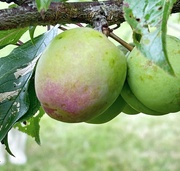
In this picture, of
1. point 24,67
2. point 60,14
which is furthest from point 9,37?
point 60,14

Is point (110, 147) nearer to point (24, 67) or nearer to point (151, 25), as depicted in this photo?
point (24, 67)

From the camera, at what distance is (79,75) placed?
2.83 ft

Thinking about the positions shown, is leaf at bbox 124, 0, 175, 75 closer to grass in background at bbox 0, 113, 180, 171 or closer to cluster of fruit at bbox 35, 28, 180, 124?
cluster of fruit at bbox 35, 28, 180, 124

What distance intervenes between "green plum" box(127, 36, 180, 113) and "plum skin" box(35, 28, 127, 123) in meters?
0.06

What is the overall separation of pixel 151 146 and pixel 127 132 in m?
0.44

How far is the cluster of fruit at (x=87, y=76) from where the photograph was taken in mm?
866

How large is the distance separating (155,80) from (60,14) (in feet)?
0.77

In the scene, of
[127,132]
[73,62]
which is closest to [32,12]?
[73,62]

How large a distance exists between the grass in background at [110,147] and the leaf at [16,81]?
118 inches

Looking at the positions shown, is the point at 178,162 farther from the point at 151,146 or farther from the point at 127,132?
the point at 127,132

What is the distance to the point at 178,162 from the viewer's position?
13.1ft

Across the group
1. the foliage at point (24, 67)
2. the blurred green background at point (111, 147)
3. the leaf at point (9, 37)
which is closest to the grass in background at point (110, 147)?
the blurred green background at point (111, 147)

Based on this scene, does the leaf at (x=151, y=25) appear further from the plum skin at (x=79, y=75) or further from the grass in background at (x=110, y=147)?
the grass in background at (x=110, y=147)

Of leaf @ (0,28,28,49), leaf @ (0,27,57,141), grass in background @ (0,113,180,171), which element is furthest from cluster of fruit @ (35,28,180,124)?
grass in background @ (0,113,180,171)
